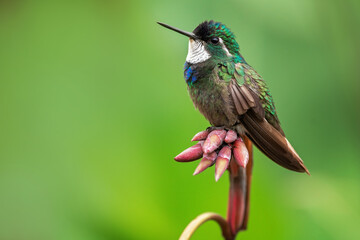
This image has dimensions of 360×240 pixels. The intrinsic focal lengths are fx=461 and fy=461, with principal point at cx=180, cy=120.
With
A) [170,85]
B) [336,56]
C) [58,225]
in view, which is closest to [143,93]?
[170,85]

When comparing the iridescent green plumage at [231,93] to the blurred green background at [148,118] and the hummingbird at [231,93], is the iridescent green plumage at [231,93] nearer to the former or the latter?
the hummingbird at [231,93]

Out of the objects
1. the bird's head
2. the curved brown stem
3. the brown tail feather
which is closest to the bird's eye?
the bird's head

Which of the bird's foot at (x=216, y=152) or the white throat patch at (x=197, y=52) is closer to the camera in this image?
the bird's foot at (x=216, y=152)

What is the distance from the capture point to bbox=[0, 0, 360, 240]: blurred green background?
5.60 feet

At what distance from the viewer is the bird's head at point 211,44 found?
1.09 m

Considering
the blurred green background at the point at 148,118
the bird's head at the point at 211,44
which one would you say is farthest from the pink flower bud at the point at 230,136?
the blurred green background at the point at 148,118

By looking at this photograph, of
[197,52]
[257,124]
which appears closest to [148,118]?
[197,52]

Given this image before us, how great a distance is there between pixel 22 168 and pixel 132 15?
3.51 feet

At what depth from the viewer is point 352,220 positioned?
70.5 inches

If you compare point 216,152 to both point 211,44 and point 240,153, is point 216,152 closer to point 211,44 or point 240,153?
point 240,153

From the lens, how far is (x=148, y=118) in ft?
6.22

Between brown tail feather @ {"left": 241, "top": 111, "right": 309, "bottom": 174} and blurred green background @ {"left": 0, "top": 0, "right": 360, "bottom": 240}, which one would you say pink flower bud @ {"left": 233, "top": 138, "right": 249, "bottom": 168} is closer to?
brown tail feather @ {"left": 241, "top": 111, "right": 309, "bottom": 174}

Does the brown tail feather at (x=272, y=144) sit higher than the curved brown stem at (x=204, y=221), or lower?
higher

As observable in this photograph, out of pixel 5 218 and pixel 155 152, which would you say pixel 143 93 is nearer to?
pixel 155 152
